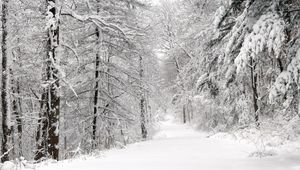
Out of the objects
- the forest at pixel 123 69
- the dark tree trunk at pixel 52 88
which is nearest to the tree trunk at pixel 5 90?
the forest at pixel 123 69

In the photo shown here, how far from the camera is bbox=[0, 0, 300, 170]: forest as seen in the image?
634 centimetres

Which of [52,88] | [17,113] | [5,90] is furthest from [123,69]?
[17,113]

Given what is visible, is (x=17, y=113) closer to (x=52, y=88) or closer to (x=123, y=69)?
(x=123, y=69)

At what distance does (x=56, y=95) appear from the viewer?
34.9 ft

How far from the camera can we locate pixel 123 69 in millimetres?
14828

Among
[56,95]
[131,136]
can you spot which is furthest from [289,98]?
[131,136]

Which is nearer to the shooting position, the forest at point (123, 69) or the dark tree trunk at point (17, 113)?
the forest at point (123, 69)

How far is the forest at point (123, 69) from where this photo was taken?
6.34 meters

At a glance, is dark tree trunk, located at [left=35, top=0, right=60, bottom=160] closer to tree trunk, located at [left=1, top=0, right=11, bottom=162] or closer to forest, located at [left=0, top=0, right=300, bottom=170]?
forest, located at [left=0, top=0, right=300, bottom=170]

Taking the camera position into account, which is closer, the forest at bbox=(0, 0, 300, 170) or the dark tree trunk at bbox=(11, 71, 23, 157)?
the forest at bbox=(0, 0, 300, 170)

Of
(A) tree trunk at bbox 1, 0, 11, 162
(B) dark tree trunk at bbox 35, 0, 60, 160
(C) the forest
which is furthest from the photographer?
(A) tree trunk at bbox 1, 0, 11, 162

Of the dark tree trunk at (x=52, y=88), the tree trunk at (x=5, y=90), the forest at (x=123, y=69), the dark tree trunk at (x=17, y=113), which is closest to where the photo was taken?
the forest at (x=123, y=69)

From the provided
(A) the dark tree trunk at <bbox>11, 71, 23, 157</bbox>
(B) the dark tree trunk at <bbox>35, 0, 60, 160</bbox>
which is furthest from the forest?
(A) the dark tree trunk at <bbox>11, 71, 23, 157</bbox>

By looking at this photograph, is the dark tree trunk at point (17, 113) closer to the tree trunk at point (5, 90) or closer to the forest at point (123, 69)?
the forest at point (123, 69)
